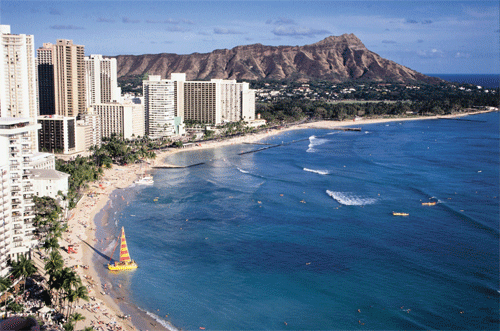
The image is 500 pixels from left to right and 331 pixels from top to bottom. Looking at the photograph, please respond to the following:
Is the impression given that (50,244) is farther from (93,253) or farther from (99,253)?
(99,253)

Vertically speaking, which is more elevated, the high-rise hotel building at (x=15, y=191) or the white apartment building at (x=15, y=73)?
the white apartment building at (x=15, y=73)

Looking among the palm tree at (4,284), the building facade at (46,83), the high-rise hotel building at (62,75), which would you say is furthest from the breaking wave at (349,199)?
the building facade at (46,83)

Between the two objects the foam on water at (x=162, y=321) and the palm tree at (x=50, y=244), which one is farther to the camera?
the palm tree at (x=50, y=244)

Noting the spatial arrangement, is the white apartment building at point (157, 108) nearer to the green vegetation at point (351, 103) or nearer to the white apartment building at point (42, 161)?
the green vegetation at point (351, 103)

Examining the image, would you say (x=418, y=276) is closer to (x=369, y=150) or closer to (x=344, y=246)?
(x=344, y=246)

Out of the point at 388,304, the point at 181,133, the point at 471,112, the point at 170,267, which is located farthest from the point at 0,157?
the point at 471,112

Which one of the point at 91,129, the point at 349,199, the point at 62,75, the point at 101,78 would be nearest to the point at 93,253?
the point at 349,199
